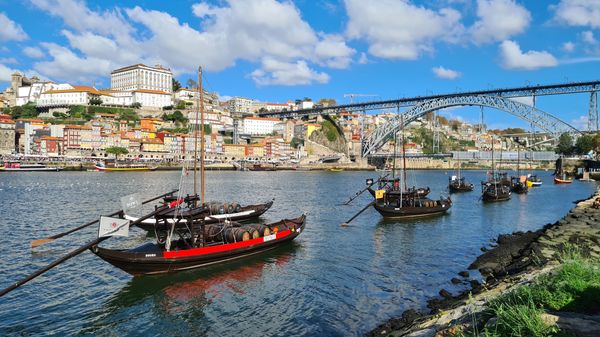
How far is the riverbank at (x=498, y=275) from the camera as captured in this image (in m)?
7.50

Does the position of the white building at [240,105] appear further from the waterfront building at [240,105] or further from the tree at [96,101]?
the tree at [96,101]

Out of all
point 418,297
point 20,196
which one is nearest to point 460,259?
point 418,297

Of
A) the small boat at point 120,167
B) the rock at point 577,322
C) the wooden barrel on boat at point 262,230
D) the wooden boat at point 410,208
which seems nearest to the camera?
the rock at point 577,322

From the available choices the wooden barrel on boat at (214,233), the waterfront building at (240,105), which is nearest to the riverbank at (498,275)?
the wooden barrel on boat at (214,233)

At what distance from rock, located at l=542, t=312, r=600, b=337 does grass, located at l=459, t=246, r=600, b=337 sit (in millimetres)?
142

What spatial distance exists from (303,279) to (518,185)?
4210 cm

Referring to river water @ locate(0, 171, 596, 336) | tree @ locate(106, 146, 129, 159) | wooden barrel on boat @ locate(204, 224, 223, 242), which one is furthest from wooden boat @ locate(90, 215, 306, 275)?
tree @ locate(106, 146, 129, 159)

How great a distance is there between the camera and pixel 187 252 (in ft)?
47.9

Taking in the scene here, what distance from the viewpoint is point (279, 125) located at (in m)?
147

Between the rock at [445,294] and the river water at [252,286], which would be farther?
the rock at [445,294]

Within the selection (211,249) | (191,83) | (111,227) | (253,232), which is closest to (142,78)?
(191,83)

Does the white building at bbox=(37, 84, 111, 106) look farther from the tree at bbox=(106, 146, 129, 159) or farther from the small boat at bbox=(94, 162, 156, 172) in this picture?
the small boat at bbox=(94, 162, 156, 172)

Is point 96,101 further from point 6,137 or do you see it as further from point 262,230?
point 262,230

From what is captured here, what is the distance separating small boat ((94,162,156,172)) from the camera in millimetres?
87519
